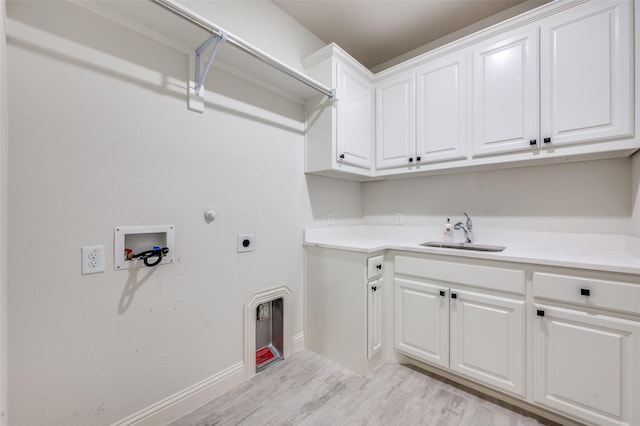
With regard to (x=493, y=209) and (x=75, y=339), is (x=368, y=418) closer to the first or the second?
(x=75, y=339)

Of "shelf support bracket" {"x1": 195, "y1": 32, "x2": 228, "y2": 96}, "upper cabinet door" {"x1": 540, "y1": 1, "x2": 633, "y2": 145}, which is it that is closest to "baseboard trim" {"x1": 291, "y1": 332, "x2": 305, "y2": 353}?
"shelf support bracket" {"x1": 195, "y1": 32, "x2": 228, "y2": 96}

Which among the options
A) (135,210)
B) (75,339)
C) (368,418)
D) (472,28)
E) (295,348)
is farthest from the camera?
(472,28)

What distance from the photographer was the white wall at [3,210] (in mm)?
921

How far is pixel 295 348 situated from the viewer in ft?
7.10

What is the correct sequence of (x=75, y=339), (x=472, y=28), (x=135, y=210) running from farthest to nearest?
(x=472, y=28) < (x=135, y=210) < (x=75, y=339)

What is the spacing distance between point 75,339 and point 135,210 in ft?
2.09

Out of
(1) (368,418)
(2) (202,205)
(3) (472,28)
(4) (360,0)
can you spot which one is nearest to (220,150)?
(2) (202,205)

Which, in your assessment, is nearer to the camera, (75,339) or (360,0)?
(75,339)

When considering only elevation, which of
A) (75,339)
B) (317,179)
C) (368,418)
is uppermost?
(317,179)

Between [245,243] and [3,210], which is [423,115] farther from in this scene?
[3,210]

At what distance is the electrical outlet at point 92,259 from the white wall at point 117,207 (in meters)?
0.03

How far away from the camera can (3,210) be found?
3.21 feet

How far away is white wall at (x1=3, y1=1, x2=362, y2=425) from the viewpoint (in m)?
1.08

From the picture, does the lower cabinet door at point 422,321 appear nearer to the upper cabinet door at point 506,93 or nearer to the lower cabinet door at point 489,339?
the lower cabinet door at point 489,339
